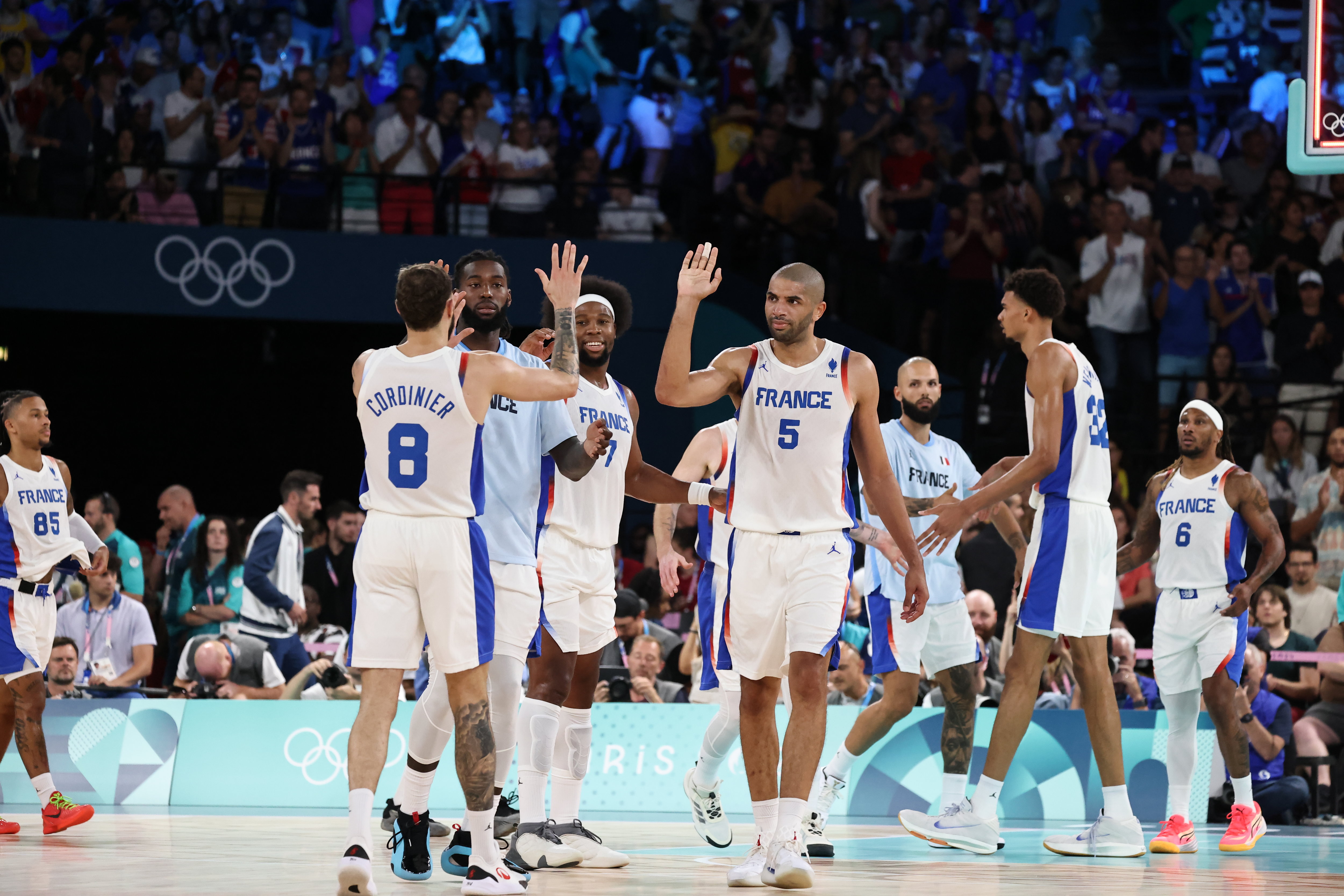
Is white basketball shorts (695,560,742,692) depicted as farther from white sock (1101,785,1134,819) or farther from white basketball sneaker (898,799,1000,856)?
white sock (1101,785,1134,819)

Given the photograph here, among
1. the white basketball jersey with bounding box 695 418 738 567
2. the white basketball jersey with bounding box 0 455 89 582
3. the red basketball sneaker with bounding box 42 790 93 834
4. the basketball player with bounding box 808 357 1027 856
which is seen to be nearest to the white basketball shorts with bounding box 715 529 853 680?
the white basketball jersey with bounding box 695 418 738 567

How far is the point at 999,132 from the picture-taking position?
1686cm

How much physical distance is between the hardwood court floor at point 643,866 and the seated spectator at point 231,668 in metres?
2.14

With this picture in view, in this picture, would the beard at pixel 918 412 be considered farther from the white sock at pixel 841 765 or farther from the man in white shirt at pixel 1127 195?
the man in white shirt at pixel 1127 195

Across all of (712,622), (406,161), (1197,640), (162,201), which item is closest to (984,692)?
(1197,640)

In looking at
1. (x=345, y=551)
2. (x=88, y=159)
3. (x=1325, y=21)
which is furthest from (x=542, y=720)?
(x=88, y=159)

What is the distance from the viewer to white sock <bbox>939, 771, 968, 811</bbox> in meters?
8.39

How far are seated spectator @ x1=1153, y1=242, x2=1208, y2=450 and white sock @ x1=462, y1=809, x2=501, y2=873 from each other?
1122 cm

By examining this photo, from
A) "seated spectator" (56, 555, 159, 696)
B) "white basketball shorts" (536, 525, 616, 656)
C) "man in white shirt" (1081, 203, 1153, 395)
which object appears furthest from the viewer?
"man in white shirt" (1081, 203, 1153, 395)

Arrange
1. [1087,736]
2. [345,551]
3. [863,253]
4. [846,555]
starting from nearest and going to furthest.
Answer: [846,555]
[1087,736]
[345,551]
[863,253]

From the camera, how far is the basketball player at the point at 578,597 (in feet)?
22.7

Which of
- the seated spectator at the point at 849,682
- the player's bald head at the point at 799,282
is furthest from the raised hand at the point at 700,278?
the seated spectator at the point at 849,682

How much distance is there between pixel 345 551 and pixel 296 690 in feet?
7.95

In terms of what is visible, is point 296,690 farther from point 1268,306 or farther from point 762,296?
point 1268,306
